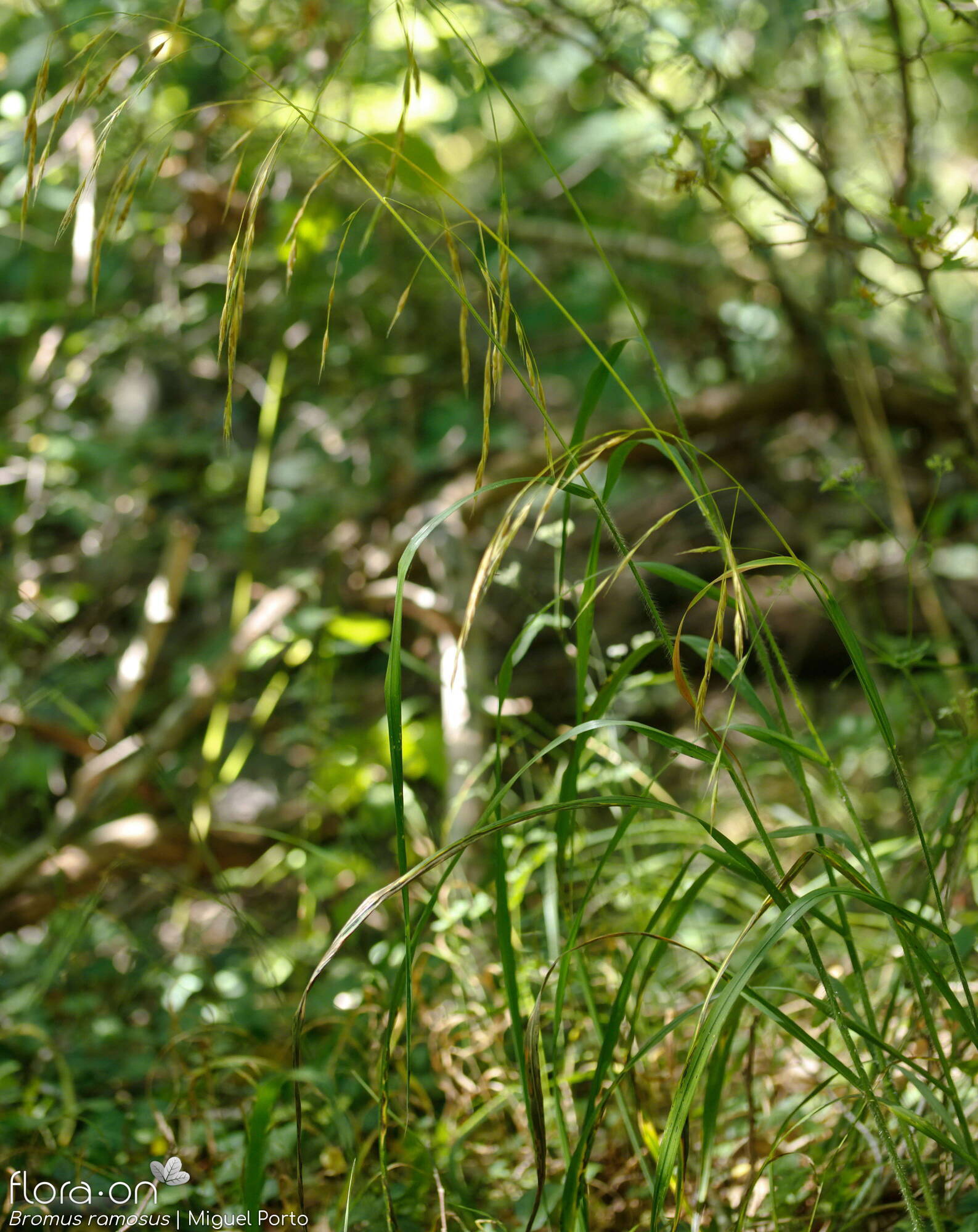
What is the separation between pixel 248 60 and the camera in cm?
199

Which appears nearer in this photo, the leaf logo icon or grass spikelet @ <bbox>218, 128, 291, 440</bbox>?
grass spikelet @ <bbox>218, 128, 291, 440</bbox>

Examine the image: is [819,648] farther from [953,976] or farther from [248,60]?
[248,60]

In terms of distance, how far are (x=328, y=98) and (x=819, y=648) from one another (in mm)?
1857

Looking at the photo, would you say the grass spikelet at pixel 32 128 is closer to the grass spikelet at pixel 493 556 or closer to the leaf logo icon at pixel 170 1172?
the grass spikelet at pixel 493 556

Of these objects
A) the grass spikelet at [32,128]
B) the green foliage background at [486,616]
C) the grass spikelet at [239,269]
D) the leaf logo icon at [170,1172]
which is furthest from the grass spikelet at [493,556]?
the leaf logo icon at [170,1172]

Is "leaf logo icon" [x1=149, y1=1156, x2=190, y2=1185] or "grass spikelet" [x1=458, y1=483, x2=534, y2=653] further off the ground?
"grass spikelet" [x1=458, y1=483, x2=534, y2=653]

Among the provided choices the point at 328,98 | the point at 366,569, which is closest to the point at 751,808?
the point at 366,569

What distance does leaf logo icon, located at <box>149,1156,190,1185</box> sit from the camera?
870 mm

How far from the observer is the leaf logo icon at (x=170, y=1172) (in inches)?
34.2

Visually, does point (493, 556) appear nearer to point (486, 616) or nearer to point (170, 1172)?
point (170, 1172)

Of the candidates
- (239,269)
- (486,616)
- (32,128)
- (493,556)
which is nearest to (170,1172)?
(493,556)

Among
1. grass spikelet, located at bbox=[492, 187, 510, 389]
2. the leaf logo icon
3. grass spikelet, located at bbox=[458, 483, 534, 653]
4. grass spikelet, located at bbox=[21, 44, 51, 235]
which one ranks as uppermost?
grass spikelet, located at bbox=[21, 44, 51, 235]

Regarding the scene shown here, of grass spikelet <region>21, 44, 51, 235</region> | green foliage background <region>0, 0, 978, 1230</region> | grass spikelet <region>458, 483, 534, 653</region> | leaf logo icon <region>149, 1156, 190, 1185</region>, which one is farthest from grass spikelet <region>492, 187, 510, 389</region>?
leaf logo icon <region>149, 1156, 190, 1185</region>

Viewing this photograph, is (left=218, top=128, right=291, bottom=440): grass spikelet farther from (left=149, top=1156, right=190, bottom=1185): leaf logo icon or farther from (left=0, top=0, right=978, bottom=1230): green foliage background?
(left=149, top=1156, right=190, bottom=1185): leaf logo icon
